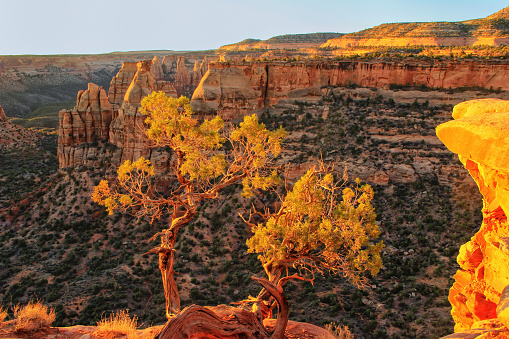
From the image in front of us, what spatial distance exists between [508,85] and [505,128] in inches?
1363

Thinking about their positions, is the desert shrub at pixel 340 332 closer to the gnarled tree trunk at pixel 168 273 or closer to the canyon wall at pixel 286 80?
the gnarled tree trunk at pixel 168 273

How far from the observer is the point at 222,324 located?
36.7ft

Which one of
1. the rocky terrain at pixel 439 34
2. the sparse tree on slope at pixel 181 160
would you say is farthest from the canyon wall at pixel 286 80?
the rocky terrain at pixel 439 34

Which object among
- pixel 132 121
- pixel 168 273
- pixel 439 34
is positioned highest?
pixel 439 34

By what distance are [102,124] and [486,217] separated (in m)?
39.2

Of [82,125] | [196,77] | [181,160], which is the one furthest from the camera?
[196,77]

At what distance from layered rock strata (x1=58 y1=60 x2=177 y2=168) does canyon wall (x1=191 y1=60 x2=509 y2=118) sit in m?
6.00

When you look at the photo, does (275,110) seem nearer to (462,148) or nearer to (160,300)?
(160,300)

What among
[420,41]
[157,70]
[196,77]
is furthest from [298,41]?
[420,41]

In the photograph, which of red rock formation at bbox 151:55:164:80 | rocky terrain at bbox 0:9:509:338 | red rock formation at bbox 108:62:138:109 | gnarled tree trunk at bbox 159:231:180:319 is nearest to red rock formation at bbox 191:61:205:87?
red rock formation at bbox 151:55:164:80

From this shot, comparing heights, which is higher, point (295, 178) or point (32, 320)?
point (32, 320)

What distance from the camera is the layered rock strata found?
37.3 meters

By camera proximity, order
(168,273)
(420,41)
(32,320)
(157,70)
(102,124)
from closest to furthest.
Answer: (32,320), (168,273), (102,124), (420,41), (157,70)

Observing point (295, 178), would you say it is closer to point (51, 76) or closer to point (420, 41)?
point (420, 41)
